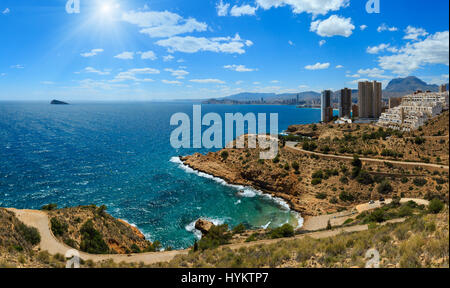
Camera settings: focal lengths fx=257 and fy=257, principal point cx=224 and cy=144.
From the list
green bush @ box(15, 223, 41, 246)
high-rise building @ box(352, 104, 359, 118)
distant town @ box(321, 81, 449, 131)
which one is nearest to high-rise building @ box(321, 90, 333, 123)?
distant town @ box(321, 81, 449, 131)

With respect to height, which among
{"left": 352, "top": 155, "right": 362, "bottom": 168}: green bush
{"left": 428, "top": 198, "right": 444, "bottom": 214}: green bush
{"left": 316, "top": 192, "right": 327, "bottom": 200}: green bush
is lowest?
{"left": 316, "top": 192, "right": 327, "bottom": 200}: green bush

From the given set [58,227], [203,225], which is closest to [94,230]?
[58,227]

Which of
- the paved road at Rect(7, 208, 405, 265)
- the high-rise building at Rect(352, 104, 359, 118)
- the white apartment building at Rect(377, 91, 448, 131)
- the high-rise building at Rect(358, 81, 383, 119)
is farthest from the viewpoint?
the high-rise building at Rect(352, 104, 359, 118)

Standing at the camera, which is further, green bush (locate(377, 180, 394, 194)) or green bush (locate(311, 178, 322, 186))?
green bush (locate(311, 178, 322, 186))

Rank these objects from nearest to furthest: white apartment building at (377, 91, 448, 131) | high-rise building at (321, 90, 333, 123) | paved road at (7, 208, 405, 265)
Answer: paved road at (7, 208, 405, 265)
white apartment building at (377, 91, 448, 131)
high-rise building at (321, 90, 333, 123)

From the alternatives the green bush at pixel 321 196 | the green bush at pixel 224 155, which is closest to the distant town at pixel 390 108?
the green bush at pixel 321 196

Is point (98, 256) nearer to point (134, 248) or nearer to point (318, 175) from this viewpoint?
point (134, 248)

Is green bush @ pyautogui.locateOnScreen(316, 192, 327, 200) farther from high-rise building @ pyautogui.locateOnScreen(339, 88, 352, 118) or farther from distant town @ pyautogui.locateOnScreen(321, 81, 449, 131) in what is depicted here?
high-rise building @ pyautogui.locateOnScreen(339, 88, 352, 118)

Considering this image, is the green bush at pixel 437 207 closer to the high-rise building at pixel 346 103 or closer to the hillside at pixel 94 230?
the hillside at pixel 94 230
